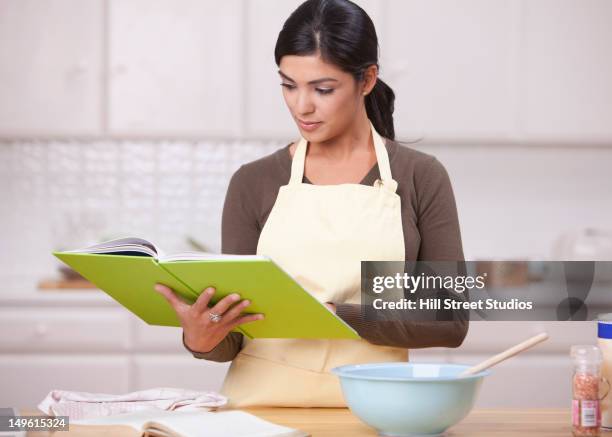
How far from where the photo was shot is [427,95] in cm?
384

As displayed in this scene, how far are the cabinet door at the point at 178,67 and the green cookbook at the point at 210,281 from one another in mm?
2262

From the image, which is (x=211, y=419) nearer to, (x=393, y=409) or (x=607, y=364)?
(x=393, y=409)

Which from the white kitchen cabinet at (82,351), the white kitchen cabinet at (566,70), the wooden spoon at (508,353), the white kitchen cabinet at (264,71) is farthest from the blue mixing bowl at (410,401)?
the white kitchen cabinet at (566,70)

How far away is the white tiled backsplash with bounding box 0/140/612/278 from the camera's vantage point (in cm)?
423

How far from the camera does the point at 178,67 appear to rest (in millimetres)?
3824

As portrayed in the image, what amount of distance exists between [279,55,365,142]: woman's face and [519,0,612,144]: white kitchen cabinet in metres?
2.20

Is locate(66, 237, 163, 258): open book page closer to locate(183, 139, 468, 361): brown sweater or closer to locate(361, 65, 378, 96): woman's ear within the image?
locate(183, 139, 468, 361): brown sweater

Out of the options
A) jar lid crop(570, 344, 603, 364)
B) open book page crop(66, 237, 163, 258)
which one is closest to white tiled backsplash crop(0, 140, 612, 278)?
open book page crop(66, 237, 163, 258)

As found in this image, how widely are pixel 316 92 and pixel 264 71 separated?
2033 mm

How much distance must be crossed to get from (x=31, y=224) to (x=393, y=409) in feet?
10.9

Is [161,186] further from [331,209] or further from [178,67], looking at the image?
[331,209]

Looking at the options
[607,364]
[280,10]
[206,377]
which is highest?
[280,10]

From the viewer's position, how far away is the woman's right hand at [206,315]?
1.49 metres

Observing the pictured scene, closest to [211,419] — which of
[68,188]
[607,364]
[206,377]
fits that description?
[607,364]
